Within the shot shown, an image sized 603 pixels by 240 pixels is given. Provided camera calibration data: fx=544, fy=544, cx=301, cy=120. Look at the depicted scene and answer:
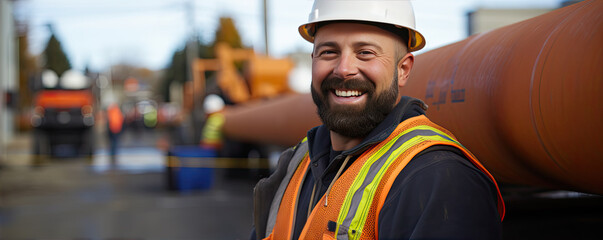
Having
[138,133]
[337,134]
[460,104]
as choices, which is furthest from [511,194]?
[138,133]

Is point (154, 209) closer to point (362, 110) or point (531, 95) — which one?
point (362, 110)

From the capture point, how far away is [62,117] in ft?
56.4

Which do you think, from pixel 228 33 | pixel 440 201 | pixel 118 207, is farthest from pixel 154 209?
pixel 228 33

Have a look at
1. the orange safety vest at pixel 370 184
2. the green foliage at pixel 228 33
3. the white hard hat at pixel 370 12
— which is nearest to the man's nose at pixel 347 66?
the white hard hat at pixel 370 12

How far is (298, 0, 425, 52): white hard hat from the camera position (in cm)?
180

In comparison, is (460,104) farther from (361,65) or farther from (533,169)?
(361,65)

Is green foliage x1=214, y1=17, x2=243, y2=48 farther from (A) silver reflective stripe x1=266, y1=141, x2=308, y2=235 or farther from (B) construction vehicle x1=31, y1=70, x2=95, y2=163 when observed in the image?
(A) silver reflective stripe x1=266, y1=141, x2=308, y2=235

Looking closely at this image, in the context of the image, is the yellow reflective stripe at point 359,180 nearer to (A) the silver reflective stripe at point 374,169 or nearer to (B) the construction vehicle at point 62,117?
(A) the silver reflective stripe at point 374,169

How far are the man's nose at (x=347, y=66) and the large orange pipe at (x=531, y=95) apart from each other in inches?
20.6

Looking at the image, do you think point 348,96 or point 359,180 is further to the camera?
point 348,96

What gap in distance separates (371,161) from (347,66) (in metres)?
0.34

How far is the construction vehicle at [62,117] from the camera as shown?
55.6 ft

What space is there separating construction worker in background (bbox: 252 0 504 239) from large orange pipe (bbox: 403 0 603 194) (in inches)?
10.3

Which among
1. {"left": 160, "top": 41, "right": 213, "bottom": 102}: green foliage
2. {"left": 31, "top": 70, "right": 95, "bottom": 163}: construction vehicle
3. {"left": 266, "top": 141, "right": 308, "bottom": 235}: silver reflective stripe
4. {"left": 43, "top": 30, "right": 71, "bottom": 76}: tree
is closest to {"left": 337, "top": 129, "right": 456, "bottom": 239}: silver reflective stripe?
{"left": 266, "top": 141, "right": 308, "bottom": 235}: silver reflective stripe
